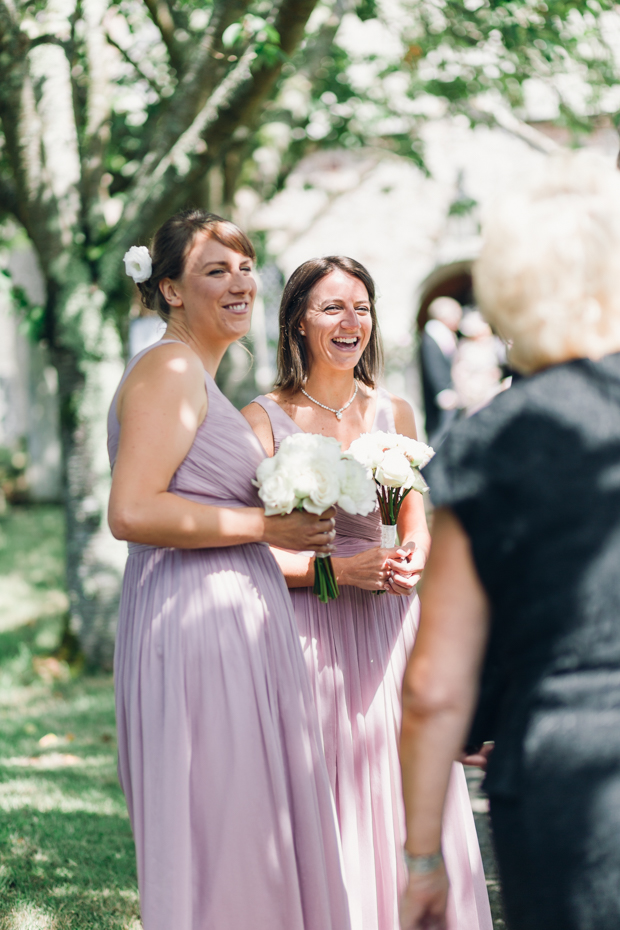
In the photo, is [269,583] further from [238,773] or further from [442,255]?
[442,255]

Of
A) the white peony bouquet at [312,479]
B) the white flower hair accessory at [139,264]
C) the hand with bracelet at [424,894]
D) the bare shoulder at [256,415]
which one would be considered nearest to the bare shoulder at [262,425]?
the bare shoulder at [256,415]

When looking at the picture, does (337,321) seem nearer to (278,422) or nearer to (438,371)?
(278,422)

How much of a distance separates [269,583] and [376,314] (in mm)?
1349

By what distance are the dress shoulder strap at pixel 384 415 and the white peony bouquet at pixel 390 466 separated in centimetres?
24

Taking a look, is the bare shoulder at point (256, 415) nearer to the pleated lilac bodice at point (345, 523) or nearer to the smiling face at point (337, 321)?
the pleated lilac bodice at point (345, 523)

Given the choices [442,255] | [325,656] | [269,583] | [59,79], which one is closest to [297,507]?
[269,583]

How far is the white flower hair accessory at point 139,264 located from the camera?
9.07 ft

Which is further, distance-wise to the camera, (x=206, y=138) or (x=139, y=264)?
(x=206, y=138)

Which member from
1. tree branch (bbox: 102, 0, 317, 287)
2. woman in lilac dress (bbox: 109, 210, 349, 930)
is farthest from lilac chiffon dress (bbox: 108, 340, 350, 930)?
tree branch (bbox: 102, 0, 317, 287)

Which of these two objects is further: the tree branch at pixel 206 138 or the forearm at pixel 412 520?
the tree branch at pixel 206 138

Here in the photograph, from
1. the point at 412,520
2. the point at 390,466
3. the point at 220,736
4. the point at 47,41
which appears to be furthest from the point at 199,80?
the point at 220,736

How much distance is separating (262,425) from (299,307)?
0.50 metres

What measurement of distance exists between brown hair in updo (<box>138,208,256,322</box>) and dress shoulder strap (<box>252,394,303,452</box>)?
0.59 metres

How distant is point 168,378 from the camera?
2.44 metres
